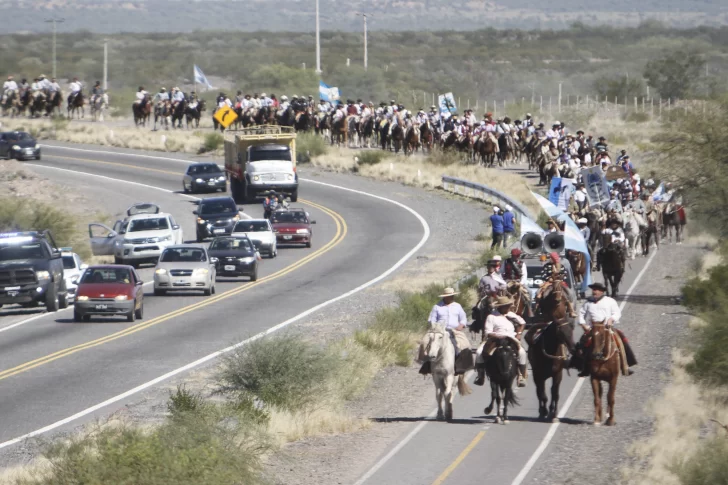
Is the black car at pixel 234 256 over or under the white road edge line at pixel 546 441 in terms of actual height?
under

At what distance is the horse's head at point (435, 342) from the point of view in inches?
731

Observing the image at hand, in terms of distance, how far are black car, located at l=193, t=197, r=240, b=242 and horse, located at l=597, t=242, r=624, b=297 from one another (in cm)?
1766

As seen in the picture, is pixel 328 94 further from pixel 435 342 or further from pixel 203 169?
pixel 435 342

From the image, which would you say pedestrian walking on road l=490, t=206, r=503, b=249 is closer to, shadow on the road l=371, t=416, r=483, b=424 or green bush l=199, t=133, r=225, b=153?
shadow on the road l=371, t=416, r=483, b=424

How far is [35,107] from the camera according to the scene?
261 feet

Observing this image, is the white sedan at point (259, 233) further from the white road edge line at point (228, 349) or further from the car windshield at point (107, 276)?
the car windshield at point (107, 276)

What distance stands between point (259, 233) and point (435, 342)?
26.8 metres

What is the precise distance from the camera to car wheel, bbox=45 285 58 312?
34250mm

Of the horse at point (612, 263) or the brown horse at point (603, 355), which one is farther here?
the horse at point (612, 263)

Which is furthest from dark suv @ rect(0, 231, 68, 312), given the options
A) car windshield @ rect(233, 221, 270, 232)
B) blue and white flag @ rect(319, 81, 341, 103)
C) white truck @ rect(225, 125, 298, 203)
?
blue and white flag @ rect(319, 81, 341, 103)

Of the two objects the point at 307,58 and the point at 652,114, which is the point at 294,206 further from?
the point at 307,58

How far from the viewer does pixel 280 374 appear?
2116cm

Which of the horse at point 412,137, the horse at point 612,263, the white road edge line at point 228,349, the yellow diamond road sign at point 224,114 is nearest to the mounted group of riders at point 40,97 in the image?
the yellow diamond road sign at point 224,114

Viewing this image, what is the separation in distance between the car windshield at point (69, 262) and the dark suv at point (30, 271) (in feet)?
8.64
